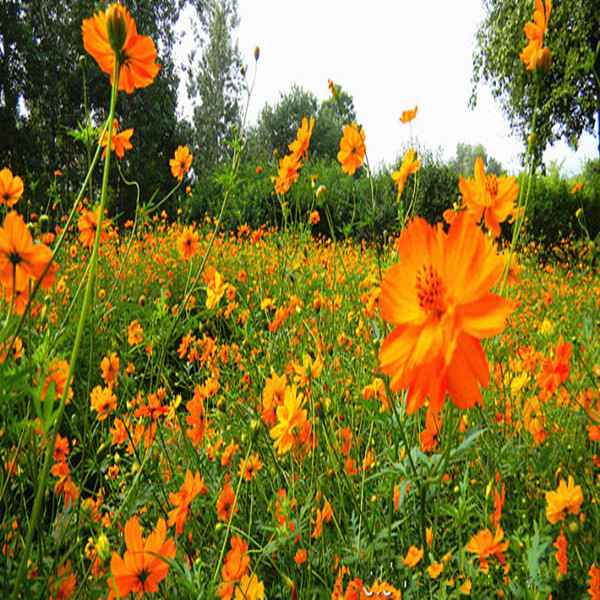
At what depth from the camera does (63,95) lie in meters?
12.6

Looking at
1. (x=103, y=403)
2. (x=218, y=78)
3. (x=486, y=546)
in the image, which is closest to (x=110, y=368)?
(x=103, y=403)

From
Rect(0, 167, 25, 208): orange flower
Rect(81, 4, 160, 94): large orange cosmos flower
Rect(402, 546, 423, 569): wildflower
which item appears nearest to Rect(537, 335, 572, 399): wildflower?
Rect(402, 546, 423, 569): wildflower

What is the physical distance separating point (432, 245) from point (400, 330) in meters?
0.10

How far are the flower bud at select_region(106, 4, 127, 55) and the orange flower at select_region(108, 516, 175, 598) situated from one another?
27.4 inches

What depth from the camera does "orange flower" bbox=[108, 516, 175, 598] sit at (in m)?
0.75

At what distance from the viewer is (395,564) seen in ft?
3.53

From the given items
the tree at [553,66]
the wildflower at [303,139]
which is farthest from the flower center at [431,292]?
the tree at [553,66]

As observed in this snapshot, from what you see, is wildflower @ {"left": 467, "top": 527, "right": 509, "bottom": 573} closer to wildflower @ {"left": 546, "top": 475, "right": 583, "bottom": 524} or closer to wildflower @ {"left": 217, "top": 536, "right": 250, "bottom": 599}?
wildflower @ {"left": 546, "top": 475, "right": 583, "bottom": 524}

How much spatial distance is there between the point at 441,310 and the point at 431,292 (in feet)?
0.07

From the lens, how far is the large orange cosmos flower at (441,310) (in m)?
0.46

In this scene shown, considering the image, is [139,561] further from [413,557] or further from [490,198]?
[490,198]

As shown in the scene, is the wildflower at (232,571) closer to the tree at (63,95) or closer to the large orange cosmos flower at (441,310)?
the large orange cosmos flower at (441,310)

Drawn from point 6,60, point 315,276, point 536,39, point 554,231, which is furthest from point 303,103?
point 536,39

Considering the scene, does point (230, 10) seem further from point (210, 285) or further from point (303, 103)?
point (210, 285)
